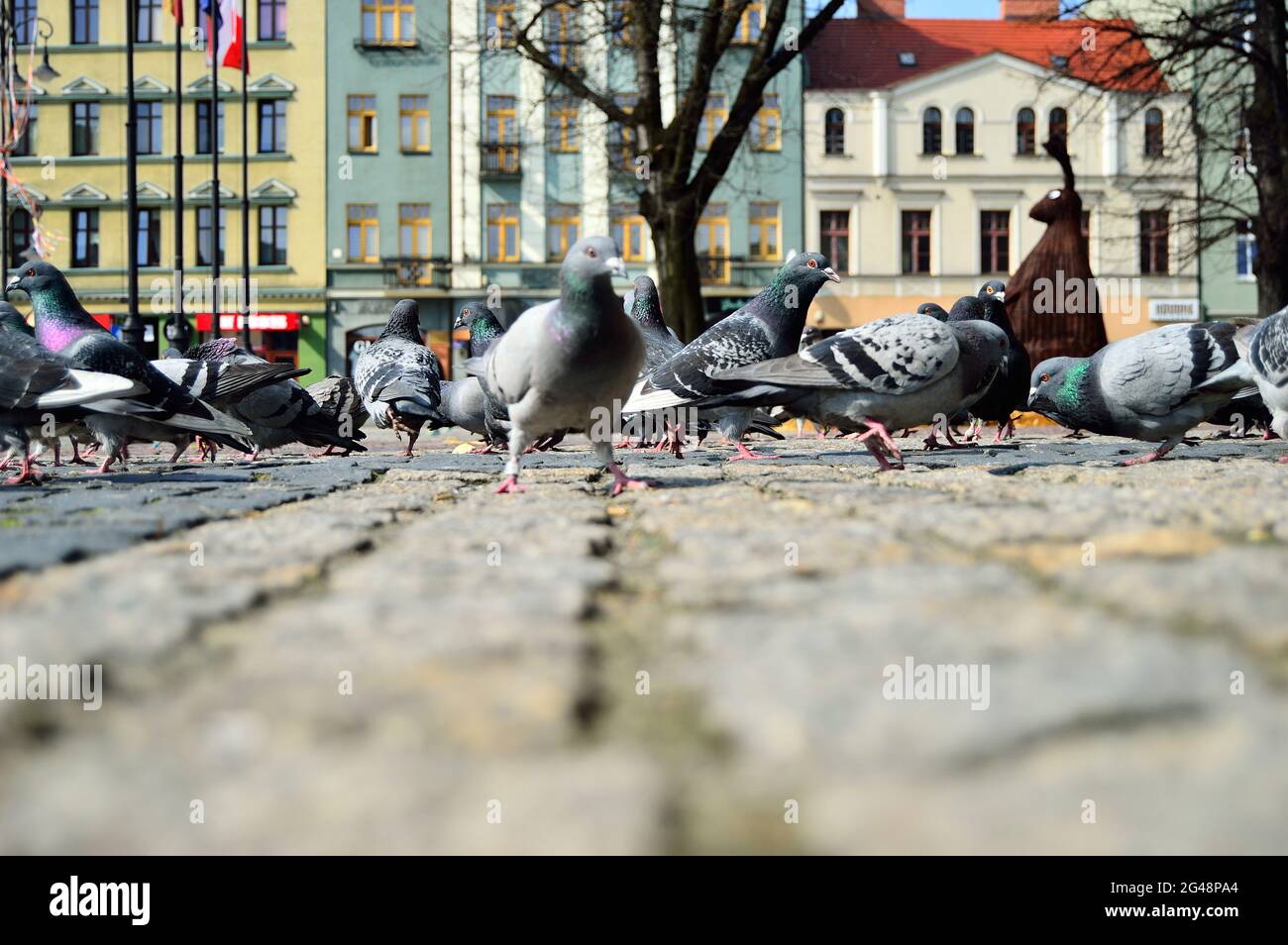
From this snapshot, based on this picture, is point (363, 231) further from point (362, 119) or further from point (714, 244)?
point (714, 244)

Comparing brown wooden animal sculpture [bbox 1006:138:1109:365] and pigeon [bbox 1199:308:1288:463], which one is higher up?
brown wooden animal sculpture [bbox 1006:138:1109:365]

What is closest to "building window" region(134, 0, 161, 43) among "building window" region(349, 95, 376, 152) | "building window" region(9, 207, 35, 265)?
"building window" region(349, 95, 376, 152)

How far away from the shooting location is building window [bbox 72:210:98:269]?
3425cm

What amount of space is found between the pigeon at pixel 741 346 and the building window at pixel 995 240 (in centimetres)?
2858

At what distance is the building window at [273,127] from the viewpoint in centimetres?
3453

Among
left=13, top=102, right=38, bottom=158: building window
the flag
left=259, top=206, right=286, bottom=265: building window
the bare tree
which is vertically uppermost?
left=13, top=102, right=38, bottom=158: building window

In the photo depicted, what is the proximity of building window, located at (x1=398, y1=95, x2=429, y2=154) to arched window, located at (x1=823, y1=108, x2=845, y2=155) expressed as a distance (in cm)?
1155

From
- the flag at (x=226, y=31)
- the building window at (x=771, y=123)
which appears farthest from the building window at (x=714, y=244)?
the flag at (x=226, y=31)

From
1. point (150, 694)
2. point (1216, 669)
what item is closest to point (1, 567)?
point (150, 694)

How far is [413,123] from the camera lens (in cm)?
3469

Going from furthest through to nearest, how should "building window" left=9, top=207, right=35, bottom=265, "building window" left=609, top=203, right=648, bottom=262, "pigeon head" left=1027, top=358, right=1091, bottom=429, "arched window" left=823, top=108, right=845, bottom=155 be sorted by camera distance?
"building window" left=9, top=207, right=35, bottom=265 → "arched window" left=823, top=108, right=845, bottom=155 → "building window" left=609, top=203, right=648, bottom=262 → "pigeon head" left=1027, top=358, right=1091, bottom=429

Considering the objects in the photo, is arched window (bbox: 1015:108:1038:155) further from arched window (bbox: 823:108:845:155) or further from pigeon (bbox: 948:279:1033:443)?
pigeon (bbox: 948:279:1033:443)

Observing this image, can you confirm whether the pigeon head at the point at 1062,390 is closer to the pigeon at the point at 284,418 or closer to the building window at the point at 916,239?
the pigeon at the point at 284,418
